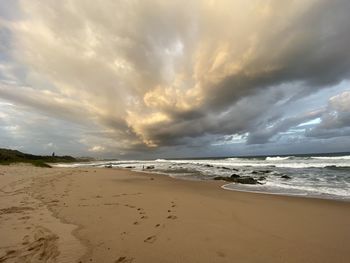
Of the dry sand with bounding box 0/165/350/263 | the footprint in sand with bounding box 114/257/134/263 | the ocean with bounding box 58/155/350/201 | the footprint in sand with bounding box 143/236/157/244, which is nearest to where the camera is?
the footprint in sand with bounding box 114/257/134/263

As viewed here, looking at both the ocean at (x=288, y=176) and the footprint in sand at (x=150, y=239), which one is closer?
the footprint in sand at (x=150, y=239)

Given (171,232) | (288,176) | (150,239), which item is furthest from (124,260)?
(288,176)

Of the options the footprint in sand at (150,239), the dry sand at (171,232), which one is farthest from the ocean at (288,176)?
the footprint in sand at (150,239)

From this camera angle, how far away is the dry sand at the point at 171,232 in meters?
3.99

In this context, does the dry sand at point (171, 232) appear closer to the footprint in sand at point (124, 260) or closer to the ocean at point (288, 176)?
the footprint in sand at point (124, 260)

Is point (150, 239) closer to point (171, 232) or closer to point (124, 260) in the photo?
point (171, 232)

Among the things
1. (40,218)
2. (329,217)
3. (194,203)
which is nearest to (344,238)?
(329,217)

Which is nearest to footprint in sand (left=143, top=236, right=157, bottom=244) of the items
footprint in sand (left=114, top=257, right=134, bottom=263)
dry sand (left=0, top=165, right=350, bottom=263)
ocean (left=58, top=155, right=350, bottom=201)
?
dry sand (left=0, top=165, right=350, bottom=263)

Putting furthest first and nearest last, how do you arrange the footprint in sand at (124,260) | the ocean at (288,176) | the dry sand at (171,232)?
the ocean at (288,176)
the dry sand at (171,232)
the footprint in sand at (124,260)

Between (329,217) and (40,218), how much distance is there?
832 centimetres

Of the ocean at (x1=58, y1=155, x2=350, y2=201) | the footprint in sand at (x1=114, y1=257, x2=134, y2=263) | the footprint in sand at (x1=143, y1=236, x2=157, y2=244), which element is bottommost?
the footprint in sand at (x1=114, y1=257, x2=134, y2=263)

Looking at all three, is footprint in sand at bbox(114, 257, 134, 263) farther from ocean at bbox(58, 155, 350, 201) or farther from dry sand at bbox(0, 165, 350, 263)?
ocean at bbox(58, 155, 350, 201)

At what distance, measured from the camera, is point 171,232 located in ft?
16.7

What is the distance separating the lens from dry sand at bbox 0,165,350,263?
3.99 metres
